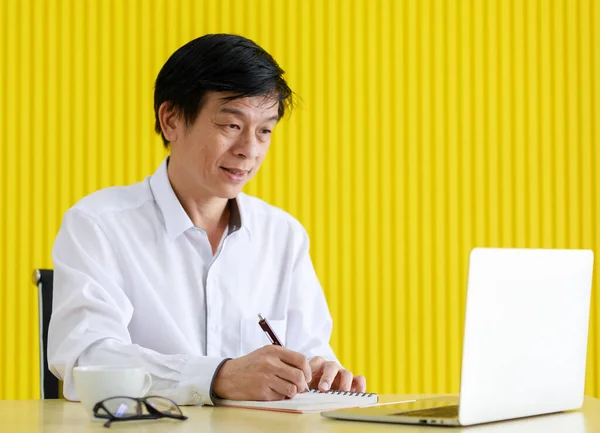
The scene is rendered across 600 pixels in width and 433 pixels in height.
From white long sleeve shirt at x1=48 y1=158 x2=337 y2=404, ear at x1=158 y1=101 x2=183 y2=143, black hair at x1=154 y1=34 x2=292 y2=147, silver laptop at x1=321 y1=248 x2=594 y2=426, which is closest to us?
silver laptop at x1=321 y1=248 x2=594 y2=426

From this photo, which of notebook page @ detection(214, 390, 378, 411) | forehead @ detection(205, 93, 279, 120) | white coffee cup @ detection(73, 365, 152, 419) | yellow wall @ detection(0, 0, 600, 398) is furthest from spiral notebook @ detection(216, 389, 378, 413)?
yellow wall @ detection(0, 0, 600, 398)

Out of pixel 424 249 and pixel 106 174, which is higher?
pixel 106 174

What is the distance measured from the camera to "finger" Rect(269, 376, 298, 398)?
1588 millimetres

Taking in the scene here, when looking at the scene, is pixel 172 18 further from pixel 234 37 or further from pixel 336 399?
pixel 336 399

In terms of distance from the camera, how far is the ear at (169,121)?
2096 millimetres

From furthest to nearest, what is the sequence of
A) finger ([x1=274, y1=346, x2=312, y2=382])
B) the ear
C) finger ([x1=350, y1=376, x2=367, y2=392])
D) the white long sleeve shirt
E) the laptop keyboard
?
1. the ear
2. finger ([x1=350, y1=376, x2=367, y2=392])
3. the white long sleeve shirt
4. finger ([x1=274, y1=346, x2=312, y2=382])
5. the laptop keyboard

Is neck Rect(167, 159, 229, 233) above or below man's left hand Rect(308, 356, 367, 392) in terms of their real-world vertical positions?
above

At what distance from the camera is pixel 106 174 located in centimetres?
331

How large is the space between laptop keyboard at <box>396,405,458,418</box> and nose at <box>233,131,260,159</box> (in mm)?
777

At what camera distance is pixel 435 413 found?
1.37 meters

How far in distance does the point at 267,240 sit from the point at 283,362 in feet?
2.06

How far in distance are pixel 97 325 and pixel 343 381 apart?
48 centimetres

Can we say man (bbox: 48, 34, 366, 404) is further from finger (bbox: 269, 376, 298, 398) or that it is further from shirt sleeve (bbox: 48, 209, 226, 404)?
finger (bbox: 269, 376, 298, 398)

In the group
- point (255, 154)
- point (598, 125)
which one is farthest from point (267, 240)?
point (598, 125)
